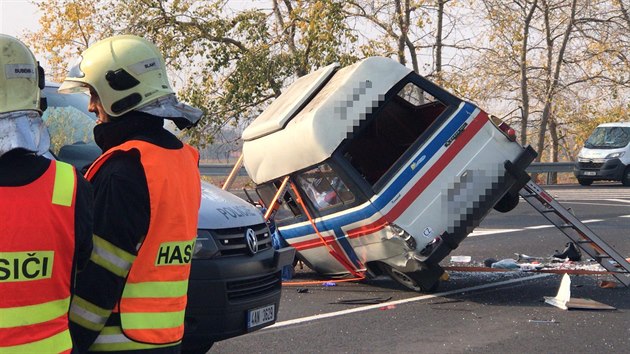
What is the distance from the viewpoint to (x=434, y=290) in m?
9.52

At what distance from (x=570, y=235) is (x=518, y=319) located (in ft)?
5.97

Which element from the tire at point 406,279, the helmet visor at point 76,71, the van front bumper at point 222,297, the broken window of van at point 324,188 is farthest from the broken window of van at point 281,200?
the helmet visor at point 76,71

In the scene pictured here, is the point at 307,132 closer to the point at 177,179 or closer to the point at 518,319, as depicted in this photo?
the point at 518,319

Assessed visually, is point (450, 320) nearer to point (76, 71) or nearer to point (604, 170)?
point (76, 71)

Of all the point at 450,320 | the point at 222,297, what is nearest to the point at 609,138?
the point at 450,320

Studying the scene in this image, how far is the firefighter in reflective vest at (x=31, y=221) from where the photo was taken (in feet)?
8.57

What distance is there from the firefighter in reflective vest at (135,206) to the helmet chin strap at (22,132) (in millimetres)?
391

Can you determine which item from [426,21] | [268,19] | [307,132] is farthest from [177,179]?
[426,21]

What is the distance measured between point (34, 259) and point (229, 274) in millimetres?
3075

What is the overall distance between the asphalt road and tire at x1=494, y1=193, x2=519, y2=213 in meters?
0.78

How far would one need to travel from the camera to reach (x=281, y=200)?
31.4 feet

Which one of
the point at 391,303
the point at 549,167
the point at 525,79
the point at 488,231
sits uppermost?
the point at 391,303

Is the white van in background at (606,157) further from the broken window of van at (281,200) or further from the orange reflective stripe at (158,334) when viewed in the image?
the orange reflective stripe at (158,334)

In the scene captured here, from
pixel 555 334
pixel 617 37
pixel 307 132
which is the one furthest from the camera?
pixel 617 37
